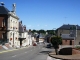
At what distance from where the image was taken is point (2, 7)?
199 feet

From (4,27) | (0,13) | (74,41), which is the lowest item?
(74,41)

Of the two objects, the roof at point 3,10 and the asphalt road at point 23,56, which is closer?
the asphalt road at point 23,56

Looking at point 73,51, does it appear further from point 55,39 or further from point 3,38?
point 3,38

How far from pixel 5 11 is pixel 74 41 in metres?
42.3

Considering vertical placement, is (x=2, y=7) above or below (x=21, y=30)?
above

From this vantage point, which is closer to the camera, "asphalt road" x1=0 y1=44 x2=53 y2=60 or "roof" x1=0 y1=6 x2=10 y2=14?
"asphalt road" x1=0 y1=44 x2=53 y2=60

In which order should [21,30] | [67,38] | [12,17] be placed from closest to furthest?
1. [12,17]
2. [21,30]
3. [67,38]

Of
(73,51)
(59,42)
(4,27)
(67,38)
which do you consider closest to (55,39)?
(59,42)

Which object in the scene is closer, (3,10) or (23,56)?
(23,56)

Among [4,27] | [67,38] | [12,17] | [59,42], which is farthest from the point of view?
[67,38]

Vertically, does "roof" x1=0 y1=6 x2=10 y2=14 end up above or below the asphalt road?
above

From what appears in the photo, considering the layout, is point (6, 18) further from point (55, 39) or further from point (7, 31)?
point (55, 39)

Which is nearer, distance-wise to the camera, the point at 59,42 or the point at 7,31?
the point at 59,42

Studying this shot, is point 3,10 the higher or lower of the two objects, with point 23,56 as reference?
higher
